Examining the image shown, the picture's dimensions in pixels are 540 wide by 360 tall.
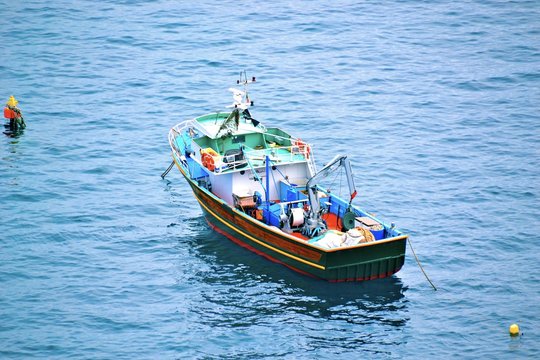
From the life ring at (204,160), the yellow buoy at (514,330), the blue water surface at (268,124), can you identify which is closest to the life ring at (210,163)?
the life ring at (204,160)

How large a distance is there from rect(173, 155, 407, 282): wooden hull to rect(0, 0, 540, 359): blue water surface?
28.8 inches

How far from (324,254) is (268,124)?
2347 centimetres

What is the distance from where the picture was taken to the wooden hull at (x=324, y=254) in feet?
151

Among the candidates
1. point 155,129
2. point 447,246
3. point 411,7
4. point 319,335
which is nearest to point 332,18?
point 411,7

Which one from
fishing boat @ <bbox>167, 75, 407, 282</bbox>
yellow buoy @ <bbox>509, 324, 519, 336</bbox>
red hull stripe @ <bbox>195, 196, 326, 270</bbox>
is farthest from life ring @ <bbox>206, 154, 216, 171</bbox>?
yellow buoy @ <bbox>509, 324, 519, 336</bbox>

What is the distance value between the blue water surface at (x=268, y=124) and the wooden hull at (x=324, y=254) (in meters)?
0.73

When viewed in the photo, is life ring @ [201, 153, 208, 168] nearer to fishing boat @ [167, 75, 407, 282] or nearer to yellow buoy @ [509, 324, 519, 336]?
fishing boat @ [167, 75, 407, 282]

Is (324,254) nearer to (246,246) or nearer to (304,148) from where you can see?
(246,246)

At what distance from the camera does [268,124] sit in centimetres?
6781

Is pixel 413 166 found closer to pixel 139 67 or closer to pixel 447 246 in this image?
pixel 447 246

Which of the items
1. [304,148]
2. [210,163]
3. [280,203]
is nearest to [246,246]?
[280,203]

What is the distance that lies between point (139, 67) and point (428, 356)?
44537 mm

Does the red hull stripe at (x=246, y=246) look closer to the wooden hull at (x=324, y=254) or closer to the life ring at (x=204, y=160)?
the wooden hull at (x=324, y=254)

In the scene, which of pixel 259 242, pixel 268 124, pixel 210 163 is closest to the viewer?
pixel 259 242
